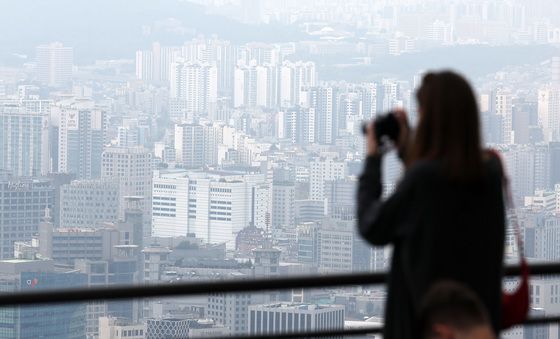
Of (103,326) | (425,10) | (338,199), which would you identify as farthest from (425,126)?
(425,10)

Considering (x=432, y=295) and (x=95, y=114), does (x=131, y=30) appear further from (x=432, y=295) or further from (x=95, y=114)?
(x=432, y=295)

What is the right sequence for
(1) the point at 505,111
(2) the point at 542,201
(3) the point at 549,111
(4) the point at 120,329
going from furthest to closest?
(3) the point at 549,111
(1) the point at 505,111
(2) the point at 542,201
(4) the point at 120,329

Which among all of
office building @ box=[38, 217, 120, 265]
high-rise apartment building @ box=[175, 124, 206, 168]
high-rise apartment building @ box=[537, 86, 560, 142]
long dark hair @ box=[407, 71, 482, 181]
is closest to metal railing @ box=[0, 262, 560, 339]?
long dark hair @ box=[407, 71, 482, 181]

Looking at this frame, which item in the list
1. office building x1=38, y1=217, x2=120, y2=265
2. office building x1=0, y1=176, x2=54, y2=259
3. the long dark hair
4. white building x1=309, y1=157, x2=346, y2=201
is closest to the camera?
the long dark hair

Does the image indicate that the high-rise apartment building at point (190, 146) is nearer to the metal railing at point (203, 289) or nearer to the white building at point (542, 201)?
the white building at point (542, 201)

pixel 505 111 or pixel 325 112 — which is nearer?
pixel 505 111

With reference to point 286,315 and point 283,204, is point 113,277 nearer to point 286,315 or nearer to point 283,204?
point 286,315

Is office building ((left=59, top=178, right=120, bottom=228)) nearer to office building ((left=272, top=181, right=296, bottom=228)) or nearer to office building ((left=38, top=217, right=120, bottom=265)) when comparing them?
office building ((left=38, top=217, right=120, bottom=265))

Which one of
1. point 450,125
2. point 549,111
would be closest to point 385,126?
point 450,125
